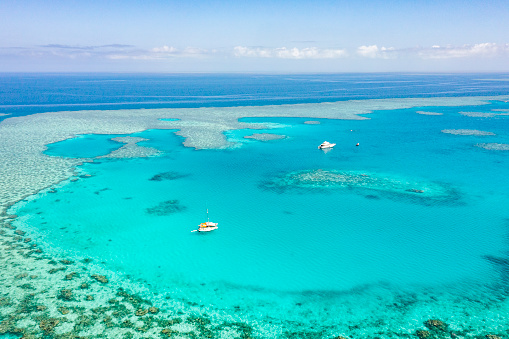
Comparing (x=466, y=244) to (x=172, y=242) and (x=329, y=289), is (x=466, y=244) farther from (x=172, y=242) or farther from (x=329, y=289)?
(x=172, y=242)

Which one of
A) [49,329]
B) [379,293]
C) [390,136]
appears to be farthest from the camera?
[390,136]

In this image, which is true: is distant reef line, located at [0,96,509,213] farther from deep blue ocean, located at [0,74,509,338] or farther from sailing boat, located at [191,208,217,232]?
sailing boat, located at [191,208,217,232]

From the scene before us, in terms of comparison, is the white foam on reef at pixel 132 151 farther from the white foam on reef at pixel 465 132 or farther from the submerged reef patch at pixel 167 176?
the white foam on reef at pixel 465 132

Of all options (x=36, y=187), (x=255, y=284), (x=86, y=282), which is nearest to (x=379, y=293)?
(x=255, y=284)

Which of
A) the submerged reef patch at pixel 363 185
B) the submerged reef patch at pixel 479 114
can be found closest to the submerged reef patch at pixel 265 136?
the submerged reef patch at pixel 363 185

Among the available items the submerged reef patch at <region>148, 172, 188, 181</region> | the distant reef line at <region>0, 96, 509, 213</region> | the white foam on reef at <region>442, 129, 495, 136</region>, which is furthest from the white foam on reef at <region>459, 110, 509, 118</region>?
the submerged reef patch at <region>148, 172, 188, 181</region>

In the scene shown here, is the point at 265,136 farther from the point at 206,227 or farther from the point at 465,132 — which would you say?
the point at 465,132

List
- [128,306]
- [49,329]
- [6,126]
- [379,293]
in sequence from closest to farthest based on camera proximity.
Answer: [49,329] → [128,306] → [379,293] → [6,126]

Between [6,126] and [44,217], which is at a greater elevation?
[6,126]
